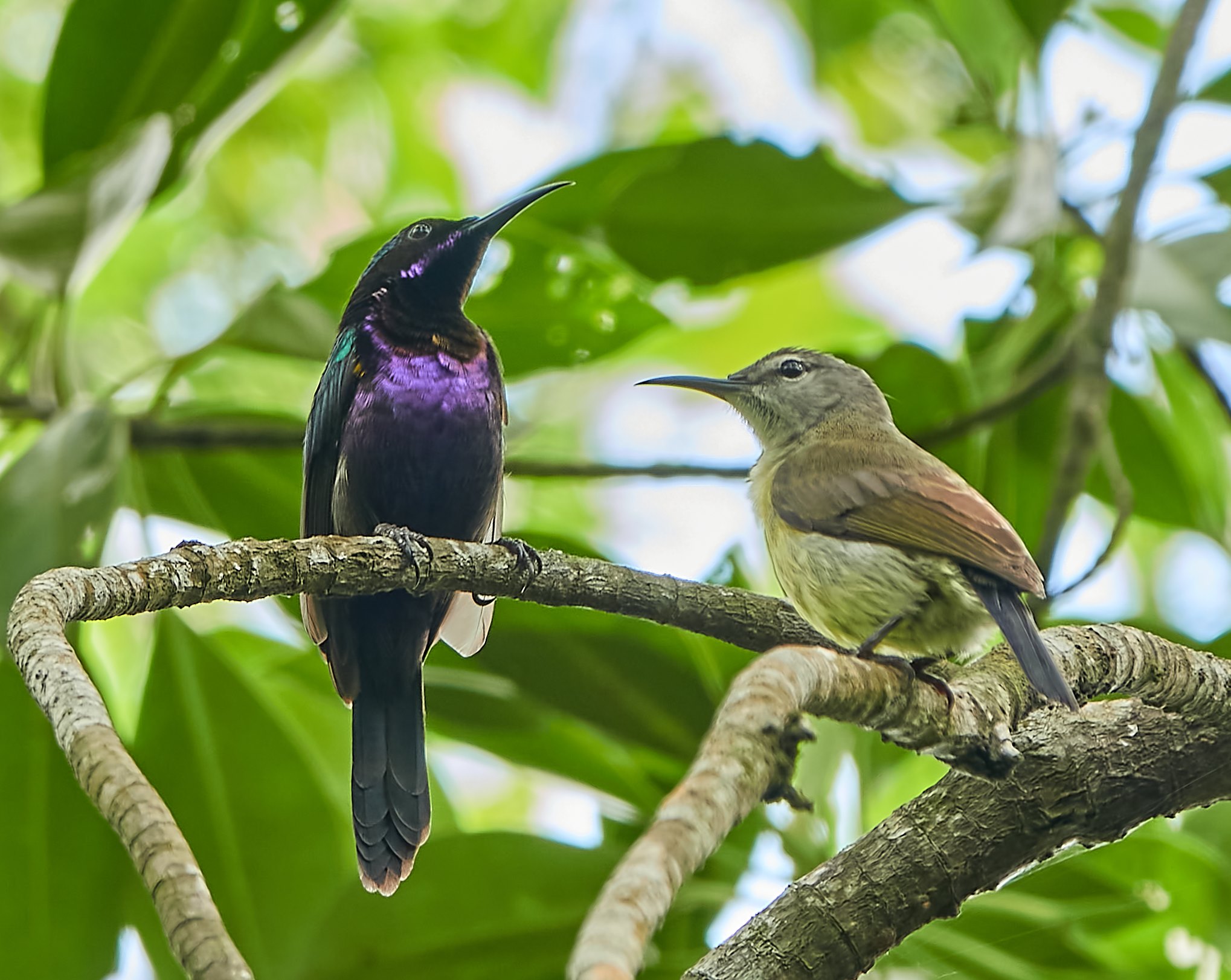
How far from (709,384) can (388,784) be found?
4.44 ft

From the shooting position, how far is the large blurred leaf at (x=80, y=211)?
3381 mm

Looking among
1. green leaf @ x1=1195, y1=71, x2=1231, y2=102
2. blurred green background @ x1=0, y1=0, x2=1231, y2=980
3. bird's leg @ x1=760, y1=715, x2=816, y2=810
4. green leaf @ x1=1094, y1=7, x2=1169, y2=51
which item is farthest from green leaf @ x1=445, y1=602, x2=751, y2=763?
green leaf @ x1=1094, y1=7, x2=1169, y2=51

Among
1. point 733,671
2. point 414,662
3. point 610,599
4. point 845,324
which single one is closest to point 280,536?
point 414,662

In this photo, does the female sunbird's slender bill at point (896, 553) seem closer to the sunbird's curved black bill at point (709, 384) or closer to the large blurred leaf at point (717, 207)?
the sunbird's curved black bill at point (709, 384)

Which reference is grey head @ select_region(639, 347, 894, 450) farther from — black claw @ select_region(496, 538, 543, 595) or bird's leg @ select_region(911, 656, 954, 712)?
bird's leg @ select_region(911, 656, 954, 712)

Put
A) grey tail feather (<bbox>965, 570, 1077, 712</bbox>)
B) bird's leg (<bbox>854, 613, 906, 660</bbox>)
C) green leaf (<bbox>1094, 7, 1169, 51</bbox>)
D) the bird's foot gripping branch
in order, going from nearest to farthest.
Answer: the bird's foot gripping branch → grey tail feather (<bbox>965, 570, 1077, 712</bbox>) → bird's leg (<bbox>854, 613, 906, 660</bbox>) → green leaf (<bbox>1094, 7, 1169, 51</bbox>)

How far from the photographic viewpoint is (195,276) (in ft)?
22.6

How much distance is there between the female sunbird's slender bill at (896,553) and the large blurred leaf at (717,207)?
0.59 meters

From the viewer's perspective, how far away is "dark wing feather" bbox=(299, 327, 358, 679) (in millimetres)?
3252

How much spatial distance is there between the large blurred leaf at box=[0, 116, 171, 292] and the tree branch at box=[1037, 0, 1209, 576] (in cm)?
239

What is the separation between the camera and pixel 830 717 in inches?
67.1

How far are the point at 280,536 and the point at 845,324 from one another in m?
3.35

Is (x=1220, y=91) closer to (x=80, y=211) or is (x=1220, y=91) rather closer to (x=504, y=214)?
(x=504, y=214)

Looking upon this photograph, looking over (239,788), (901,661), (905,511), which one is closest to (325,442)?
(239,788)
